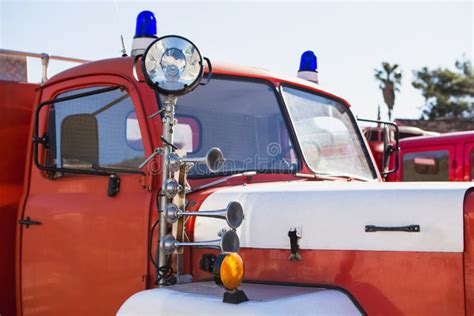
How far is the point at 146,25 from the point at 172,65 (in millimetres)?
778

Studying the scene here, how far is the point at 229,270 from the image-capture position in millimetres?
2486

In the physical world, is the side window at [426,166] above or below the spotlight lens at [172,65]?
below

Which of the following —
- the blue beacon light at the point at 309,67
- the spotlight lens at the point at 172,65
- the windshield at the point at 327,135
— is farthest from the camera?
the blue beacon light at the point at 309,67

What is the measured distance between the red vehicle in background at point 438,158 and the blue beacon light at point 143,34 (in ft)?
19.4

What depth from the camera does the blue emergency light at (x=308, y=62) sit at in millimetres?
4641

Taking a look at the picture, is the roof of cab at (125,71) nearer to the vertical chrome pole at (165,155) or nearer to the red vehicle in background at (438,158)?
the vertical chrome pole at (165,155)

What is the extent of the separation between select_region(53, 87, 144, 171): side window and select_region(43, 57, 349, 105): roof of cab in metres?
0.10

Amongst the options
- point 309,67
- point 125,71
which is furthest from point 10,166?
point 309,67

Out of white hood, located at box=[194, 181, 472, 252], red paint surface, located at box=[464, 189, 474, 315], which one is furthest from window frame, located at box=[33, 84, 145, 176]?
red paint surface, located at box=[464, 189, 474, 315]

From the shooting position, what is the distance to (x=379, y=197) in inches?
106

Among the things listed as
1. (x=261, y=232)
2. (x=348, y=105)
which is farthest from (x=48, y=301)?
(x=348, y=105)

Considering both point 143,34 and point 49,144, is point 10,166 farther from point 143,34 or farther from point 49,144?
point 143,34

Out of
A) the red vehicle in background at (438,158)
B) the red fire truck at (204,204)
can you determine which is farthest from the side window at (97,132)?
the red vehicle in background at (438,158)

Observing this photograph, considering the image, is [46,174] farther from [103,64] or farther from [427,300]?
[427,300]
